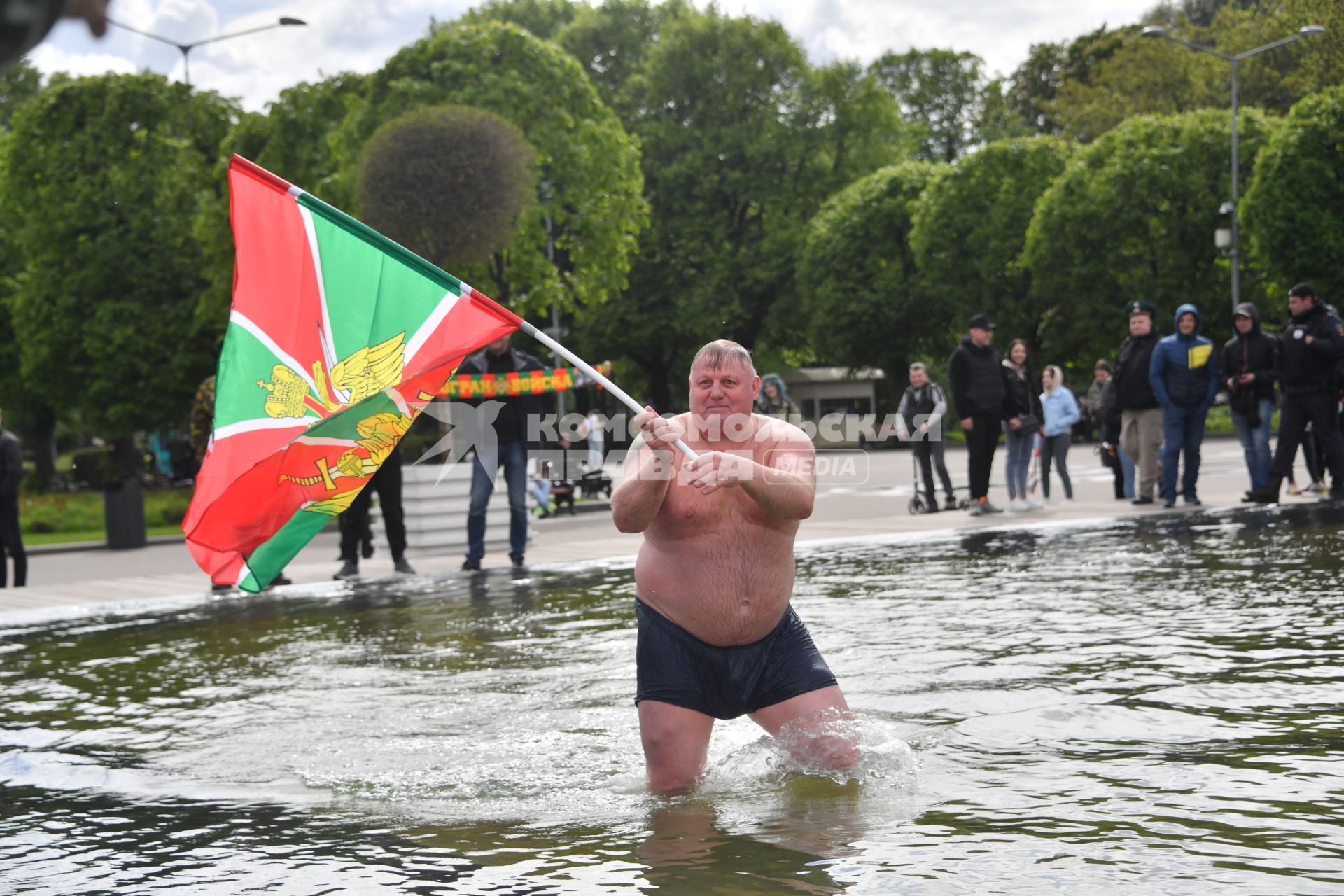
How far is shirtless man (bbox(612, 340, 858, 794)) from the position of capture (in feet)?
17.5

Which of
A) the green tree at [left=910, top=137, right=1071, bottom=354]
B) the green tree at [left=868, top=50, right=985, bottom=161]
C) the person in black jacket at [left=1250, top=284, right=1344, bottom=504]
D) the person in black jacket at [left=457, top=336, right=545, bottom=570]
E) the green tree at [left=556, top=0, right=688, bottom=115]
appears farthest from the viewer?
the green tree at [left=868, top=50, right=985, bottom=161]

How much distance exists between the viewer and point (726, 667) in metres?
5.41

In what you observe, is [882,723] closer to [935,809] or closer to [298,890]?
[935,809]

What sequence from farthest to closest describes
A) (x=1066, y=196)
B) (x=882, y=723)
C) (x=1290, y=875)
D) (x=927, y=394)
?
(x=1066, y=196) → (x=927, y=394) → (x=882, y=723) → (x=1290, y=875)

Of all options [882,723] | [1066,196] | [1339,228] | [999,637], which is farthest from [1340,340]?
[1066,196]

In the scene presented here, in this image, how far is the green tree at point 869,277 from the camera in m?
54.2

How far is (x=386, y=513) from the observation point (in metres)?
13.9

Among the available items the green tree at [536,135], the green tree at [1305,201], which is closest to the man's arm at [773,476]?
the green tree at [536,135]

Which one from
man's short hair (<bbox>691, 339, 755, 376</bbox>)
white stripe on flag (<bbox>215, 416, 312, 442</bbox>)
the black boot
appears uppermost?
man's short hair (<bbox>691, 339, 755, 376</bbox>)

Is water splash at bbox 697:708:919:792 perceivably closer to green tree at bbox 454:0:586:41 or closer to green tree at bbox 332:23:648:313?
green tree at bbox 332:23:648:313

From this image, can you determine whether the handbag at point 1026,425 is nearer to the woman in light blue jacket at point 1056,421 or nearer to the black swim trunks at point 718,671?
the woman in light blue jacket at point 1056,421

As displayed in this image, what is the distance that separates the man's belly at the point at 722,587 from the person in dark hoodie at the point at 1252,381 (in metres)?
11.9

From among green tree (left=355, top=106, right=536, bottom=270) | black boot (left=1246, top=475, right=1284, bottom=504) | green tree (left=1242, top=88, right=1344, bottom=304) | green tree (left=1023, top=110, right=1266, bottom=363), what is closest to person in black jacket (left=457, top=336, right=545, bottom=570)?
black boot (left=1246, top=475, right=1284, bottom=504)

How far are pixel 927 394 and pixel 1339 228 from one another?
21.2 metres
